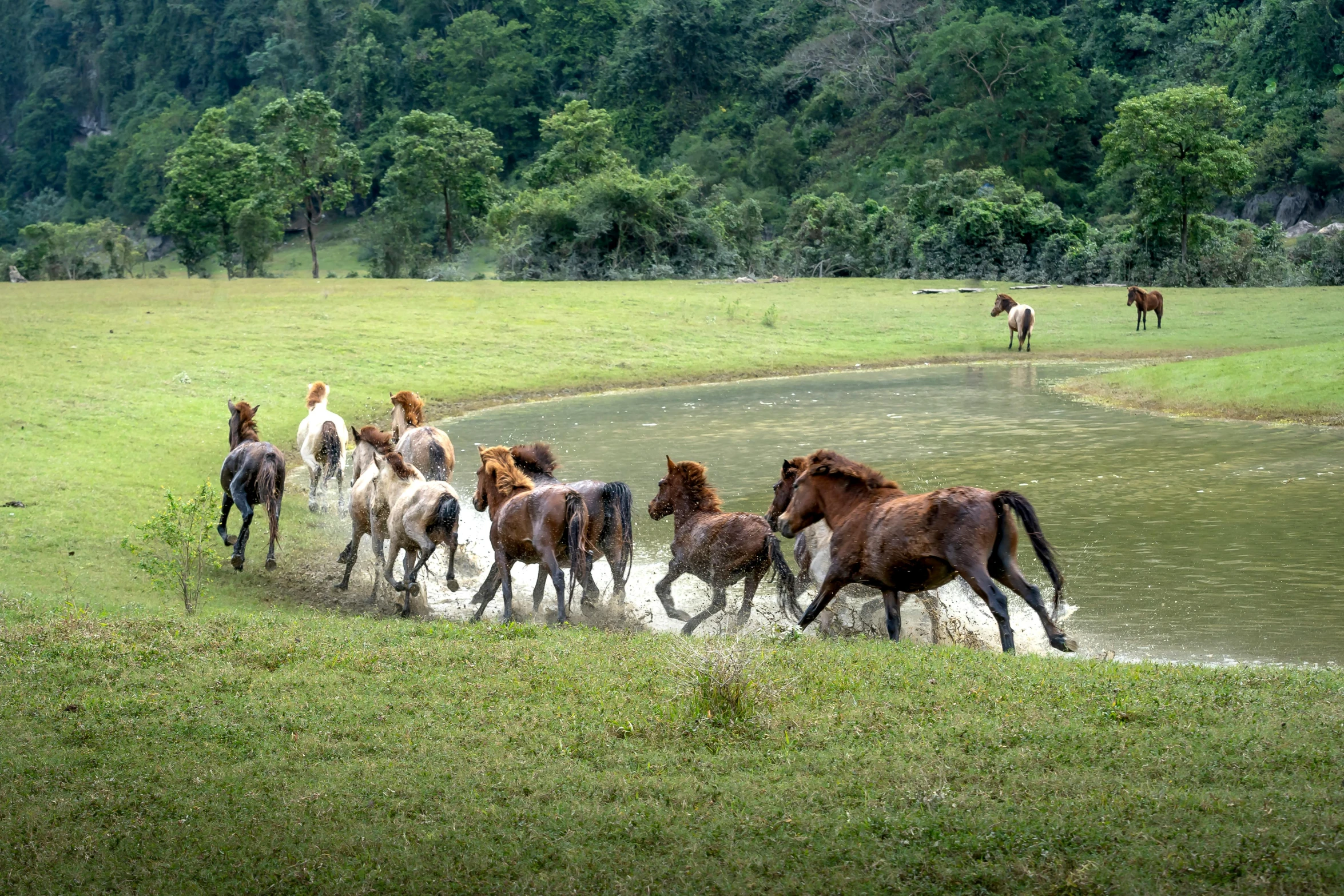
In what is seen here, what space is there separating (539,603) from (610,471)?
6.15 m

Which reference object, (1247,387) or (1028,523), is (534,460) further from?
(1247,387)

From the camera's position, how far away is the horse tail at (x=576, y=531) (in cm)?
1086

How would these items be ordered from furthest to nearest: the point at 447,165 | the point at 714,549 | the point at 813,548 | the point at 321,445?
the point at 447,165
the point at 321,445
the point at 813,548
the point at 714,549

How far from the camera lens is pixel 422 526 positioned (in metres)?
12.0

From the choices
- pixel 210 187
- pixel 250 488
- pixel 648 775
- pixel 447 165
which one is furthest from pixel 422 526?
pixel 210 187

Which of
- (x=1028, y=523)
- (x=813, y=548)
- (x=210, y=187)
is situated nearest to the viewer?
(x=1028, y=523)

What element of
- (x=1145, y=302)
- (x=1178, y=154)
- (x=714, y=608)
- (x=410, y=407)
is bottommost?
(x=714, y=608)

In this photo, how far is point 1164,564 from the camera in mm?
12445

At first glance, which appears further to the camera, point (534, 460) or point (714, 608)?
point (534, 460)

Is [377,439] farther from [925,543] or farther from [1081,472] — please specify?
[1081,472]

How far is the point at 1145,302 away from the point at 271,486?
3033 cm

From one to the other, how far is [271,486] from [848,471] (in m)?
6.66

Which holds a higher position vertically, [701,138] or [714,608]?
[701,138]

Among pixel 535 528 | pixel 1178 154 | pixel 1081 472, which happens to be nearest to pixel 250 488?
pixel 535 528
